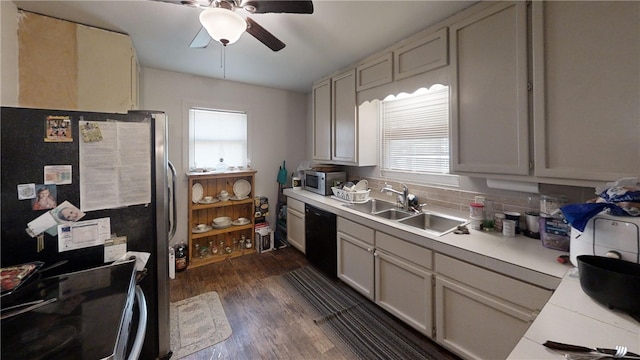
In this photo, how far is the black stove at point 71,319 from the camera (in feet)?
2.14

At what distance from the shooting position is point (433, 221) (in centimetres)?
221

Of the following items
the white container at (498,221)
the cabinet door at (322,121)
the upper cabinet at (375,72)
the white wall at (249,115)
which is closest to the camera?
the white container at (498,221)

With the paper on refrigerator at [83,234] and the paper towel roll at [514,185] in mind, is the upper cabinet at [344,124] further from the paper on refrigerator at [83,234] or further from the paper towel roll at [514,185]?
the paper on refrigerator at [83,234]

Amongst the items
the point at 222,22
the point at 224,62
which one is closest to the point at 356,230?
the point at 222,22

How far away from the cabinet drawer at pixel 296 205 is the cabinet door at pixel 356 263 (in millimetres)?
851

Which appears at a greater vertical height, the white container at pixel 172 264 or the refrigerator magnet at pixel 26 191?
the refrigerator magnet at pixel 26 191

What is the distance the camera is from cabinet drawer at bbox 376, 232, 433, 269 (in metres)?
1.68

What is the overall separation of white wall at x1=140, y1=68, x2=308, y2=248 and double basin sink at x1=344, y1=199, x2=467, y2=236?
1.78 m

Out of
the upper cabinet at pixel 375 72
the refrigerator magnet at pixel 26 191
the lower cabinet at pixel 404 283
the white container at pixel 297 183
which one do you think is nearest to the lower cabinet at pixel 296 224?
the white container at pixel 297 183

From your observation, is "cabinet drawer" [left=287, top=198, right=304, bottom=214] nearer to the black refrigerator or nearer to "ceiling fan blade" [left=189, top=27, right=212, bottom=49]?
the black refrigerator

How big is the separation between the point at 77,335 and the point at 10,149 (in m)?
1.02

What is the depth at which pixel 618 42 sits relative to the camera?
115 centimetres

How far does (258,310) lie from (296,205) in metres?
1.41

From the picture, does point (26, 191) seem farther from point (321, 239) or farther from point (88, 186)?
point (321, 239)
